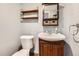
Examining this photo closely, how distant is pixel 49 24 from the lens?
167 centimetres

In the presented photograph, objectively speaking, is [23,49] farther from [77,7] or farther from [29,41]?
[77,7]

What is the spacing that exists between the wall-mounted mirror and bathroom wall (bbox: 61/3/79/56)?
0.12 metres

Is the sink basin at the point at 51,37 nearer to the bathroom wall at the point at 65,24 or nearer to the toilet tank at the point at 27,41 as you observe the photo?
the bathroom wall at the point at 65,24

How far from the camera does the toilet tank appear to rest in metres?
1.68

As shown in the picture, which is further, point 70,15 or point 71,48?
point 71,48

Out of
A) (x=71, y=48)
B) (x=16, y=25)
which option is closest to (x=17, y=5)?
(x=16, y=25)

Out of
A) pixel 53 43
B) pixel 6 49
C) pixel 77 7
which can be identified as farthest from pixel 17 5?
pixel 77 7

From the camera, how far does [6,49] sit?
1624mm

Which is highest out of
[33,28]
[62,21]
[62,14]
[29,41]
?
[62,14]

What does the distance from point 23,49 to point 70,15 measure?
97 cm

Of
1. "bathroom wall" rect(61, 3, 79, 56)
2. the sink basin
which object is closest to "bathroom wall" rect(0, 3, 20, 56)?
the sink basin

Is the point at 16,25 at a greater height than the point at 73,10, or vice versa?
the point at 73,10

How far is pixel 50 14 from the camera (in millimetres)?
1679

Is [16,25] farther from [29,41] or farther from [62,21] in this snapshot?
[62,21]
